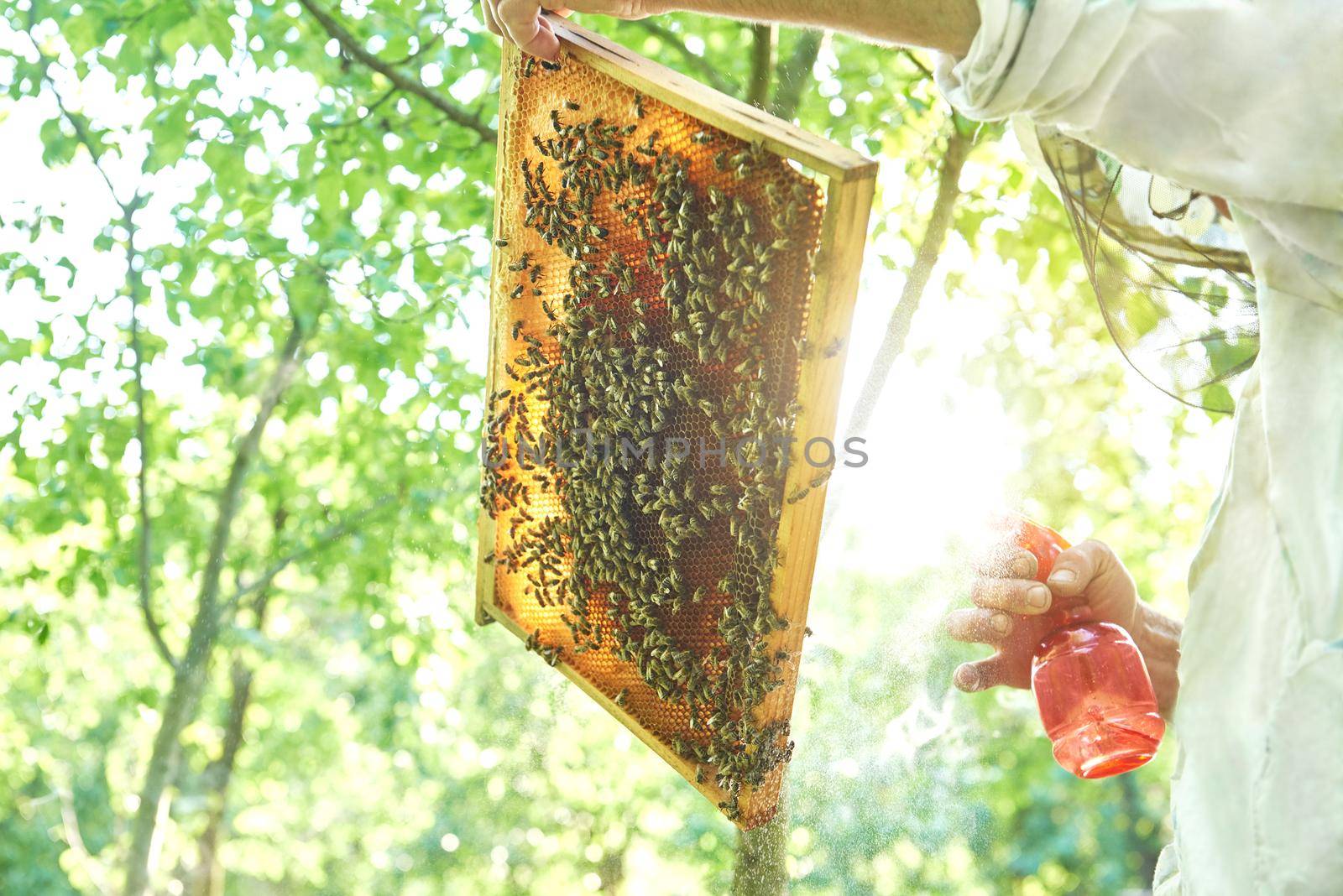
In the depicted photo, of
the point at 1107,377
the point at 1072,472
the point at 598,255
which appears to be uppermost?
the point at 598,255

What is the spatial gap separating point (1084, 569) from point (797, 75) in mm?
2664

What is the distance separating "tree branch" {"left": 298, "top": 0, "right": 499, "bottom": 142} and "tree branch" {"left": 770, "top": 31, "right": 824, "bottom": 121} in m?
1.31

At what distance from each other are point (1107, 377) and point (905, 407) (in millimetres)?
3199

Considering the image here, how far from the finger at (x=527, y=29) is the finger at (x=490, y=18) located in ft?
0.06

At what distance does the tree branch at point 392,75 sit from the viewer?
14.9 ft

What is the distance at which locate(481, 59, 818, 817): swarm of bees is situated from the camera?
2020mm

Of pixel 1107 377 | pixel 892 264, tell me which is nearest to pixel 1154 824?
pixel 1107 377

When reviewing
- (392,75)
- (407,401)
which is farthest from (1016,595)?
(407,401)

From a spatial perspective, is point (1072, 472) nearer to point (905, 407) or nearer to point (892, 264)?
point (905, 407)

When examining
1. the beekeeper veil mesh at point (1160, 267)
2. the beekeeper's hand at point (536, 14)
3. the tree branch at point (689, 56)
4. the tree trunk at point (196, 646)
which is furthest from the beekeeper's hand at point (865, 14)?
the tree trunk at point (196, 646)

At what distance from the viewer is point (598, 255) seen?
93.9 inches

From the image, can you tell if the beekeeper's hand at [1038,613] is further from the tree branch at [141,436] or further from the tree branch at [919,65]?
the tree branch at [141,436]

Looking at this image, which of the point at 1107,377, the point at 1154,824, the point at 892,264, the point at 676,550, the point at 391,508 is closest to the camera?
the point at 676,550

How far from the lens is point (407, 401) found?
5871 mm
